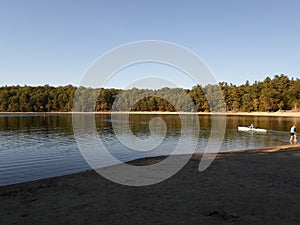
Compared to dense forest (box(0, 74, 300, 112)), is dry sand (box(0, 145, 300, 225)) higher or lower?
lower

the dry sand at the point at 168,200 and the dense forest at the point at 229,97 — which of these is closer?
the dry sand at the point at 168,200

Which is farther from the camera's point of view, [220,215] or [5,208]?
[5,208]

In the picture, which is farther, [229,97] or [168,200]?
[229,97]

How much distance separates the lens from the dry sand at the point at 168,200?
31.2 ft

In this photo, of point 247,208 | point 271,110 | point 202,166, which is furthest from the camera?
point 271,110

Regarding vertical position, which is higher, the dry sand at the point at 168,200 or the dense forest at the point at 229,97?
the dense forest at the point at 229,97

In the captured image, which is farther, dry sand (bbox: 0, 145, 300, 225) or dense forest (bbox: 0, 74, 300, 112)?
dense forest (bbox: 0, 74, 300, 112)

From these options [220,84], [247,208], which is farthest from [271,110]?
[247,208]

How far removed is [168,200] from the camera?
37.8ft

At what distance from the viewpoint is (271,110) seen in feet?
480

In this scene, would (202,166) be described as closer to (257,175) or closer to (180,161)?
(180,161)

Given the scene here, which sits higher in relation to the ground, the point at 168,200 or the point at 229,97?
the point at 229,97

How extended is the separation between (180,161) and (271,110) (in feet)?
462

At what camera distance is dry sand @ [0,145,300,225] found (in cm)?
952
